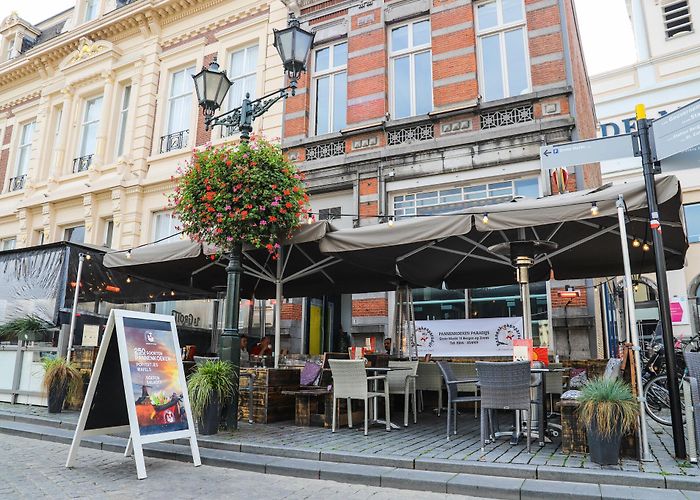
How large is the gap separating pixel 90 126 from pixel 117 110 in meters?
1.52

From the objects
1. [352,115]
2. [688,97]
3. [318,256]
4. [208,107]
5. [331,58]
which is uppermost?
[688,97]

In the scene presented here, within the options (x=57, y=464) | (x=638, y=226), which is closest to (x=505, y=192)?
(x=638, y=226)

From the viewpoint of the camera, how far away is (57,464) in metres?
5.78

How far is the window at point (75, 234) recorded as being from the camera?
1719cm

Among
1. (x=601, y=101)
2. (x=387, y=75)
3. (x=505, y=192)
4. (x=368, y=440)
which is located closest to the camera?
(x=368, y=440)

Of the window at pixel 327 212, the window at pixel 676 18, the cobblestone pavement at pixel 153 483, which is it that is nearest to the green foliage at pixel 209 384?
the cobblestone pavement at pixel 153 483

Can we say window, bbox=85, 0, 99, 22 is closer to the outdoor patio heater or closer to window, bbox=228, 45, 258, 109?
window, bbox=228, 45, 258, 109

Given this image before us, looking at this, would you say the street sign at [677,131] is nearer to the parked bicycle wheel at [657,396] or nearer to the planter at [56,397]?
the parked bicycle wheel at [657,396]

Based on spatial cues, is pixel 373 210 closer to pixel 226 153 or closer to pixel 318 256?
pixel 318 256

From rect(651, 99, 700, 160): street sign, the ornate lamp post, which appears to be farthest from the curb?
rect(651, 99, 700, 160): street sign

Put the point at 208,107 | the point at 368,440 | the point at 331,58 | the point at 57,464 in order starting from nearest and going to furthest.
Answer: the point at 57,464 < the point at 368,440 < the point at 208,107 < the point at 331,58

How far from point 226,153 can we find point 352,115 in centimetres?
609

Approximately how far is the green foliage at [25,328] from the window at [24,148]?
12.0 m

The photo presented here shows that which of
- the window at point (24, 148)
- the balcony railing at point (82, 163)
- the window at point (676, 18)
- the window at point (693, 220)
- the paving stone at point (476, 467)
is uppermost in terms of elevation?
the window at point (676, 18)
